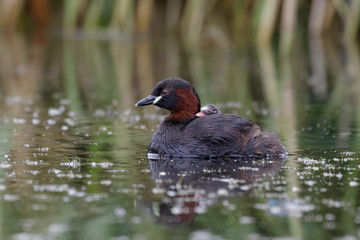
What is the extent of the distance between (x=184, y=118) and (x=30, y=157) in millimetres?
1869

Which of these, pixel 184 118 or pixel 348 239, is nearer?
pixel 348 239

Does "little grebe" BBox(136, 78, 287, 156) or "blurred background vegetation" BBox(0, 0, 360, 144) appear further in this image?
"blurred background vegetation" BBox(0, 0, 360, 144)

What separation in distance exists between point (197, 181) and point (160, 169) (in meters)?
0.77

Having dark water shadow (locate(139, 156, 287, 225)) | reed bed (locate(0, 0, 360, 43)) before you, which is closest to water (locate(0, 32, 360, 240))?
dark water shadow (locate(139, 156, 287, 225))

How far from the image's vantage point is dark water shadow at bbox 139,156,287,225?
593 cm

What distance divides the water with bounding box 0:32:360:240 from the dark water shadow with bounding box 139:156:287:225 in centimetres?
1

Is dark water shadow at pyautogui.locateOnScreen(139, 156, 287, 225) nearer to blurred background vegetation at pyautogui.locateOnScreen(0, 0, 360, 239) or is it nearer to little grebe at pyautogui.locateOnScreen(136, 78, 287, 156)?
→ little grebe at pyautogui.locateOnScreen(136, 78, 287, 156)

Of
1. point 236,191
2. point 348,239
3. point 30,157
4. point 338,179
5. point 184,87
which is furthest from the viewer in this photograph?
point 184,87

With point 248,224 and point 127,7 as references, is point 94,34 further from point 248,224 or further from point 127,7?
point 248,224

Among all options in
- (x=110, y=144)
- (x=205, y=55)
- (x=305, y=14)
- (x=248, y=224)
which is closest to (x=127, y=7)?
(x=205, y=55)

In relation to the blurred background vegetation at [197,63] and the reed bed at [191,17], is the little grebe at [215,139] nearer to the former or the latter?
the blurred background vegetation at [197,63]

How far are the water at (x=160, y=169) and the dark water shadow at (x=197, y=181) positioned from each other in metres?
0.01

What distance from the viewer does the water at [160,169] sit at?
18.2 feet

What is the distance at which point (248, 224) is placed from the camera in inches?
218
